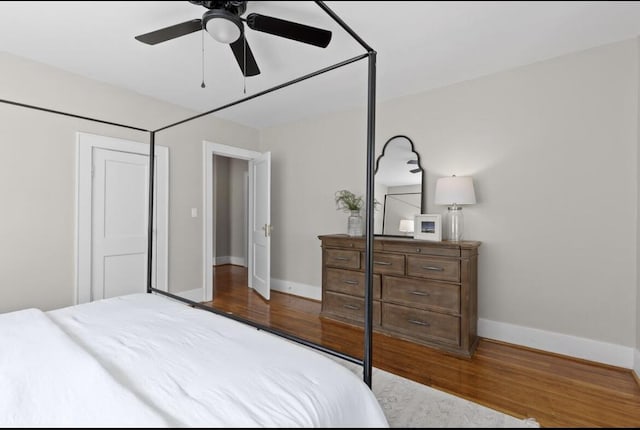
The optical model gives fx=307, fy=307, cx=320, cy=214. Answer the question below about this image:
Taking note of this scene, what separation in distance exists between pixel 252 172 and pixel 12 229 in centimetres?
254

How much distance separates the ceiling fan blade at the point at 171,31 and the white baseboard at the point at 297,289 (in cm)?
305

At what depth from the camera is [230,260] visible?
21.6ft

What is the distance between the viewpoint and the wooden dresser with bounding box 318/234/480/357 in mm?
2445

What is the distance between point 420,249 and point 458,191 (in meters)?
0.61

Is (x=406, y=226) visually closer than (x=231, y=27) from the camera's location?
No

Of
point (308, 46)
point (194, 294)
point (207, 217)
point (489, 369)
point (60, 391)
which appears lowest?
point (489, 369)

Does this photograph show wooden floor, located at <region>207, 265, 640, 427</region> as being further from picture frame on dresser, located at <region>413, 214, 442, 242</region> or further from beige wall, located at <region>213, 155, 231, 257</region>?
beige wall, located at <region>213, 155, 231, 257</region>

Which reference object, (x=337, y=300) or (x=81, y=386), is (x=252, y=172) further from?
(x=81, y=386)

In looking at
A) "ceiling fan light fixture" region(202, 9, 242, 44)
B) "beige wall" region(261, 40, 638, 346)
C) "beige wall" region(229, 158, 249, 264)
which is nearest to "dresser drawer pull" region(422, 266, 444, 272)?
"beige wall" region(261, 40, 638, 346)

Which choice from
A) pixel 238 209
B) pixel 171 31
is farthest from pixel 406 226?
pixel 238 209

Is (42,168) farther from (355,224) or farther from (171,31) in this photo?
(355,224)

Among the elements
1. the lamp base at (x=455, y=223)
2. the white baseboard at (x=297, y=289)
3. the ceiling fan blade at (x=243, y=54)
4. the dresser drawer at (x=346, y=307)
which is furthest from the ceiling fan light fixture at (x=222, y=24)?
the white baseboard at (x=297, y=289)

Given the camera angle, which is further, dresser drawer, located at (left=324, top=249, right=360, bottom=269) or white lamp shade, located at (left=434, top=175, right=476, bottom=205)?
dresser drawer, located at (left=324, top=249, right=360, bottom=269)

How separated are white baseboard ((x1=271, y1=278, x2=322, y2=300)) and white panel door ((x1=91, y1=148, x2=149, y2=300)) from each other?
1.69 meters
